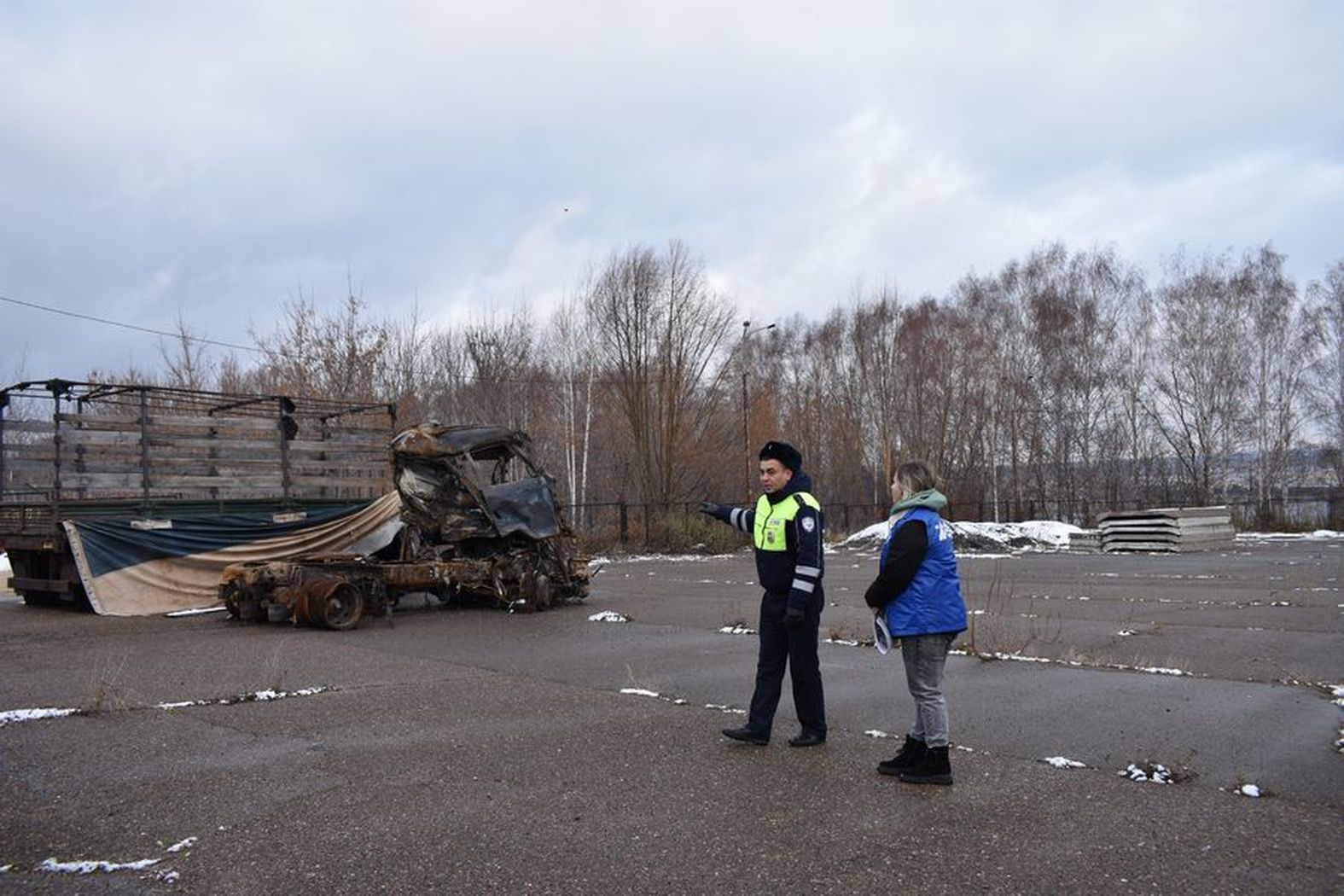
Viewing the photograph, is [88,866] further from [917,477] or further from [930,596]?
[917,477]

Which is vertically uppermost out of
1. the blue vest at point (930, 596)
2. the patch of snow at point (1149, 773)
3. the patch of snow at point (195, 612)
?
the blue vest at point (930, 596)

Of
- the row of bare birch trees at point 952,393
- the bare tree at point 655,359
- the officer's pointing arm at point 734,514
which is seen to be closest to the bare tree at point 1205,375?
the row of bare birch trees at point 952,393

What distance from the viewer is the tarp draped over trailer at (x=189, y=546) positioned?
45.7 feet

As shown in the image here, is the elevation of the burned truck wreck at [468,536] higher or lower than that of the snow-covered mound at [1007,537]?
higher

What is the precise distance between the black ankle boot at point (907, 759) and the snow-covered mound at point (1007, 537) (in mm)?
24551

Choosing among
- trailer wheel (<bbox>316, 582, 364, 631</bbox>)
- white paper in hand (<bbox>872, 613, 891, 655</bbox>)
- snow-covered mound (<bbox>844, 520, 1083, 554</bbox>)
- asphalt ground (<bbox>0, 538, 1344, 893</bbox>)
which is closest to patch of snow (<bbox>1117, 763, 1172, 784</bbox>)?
asphalt ground (<bbox>0, 538, 1344, 893</bbox>)

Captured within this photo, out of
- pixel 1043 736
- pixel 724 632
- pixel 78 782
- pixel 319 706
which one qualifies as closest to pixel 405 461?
pixel 724 632

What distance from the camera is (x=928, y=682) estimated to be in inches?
223

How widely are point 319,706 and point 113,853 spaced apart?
10.5 feet

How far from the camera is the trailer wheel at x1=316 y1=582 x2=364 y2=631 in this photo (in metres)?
12.2

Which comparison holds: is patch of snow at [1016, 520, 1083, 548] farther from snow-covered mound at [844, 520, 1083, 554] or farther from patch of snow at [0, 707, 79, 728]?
patch of snow at [0, 707, 79, 728]

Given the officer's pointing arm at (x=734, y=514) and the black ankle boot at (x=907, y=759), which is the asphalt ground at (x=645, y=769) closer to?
the black ankle boot at (x=907, y=759)

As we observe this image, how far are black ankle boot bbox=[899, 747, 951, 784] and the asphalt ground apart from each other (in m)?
0.05

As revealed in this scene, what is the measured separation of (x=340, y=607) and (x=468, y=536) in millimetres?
2563
